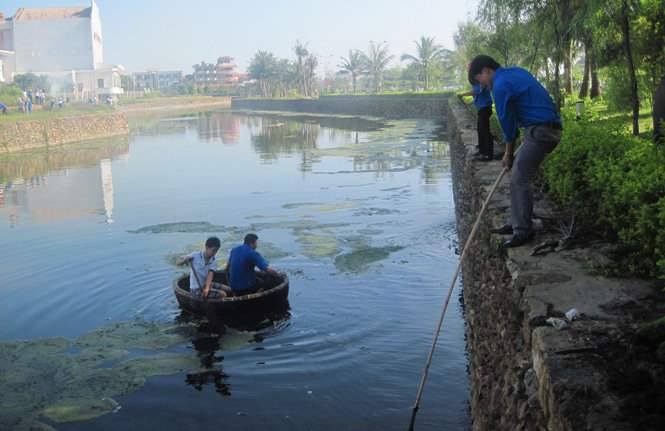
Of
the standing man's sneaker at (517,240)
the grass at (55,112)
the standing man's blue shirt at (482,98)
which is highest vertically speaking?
the grass at (55,112)

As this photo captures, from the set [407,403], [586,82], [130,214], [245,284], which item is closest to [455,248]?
[245,284]

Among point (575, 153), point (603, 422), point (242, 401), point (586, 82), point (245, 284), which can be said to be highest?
point (586, 82)

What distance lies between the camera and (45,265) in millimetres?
11430

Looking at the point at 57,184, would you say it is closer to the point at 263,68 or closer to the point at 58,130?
the point at 58,130

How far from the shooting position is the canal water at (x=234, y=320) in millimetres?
6340

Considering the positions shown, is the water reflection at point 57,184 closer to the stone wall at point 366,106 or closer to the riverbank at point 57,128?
the riverbank at point 57,128

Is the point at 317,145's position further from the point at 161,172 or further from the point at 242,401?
the point at 242,401

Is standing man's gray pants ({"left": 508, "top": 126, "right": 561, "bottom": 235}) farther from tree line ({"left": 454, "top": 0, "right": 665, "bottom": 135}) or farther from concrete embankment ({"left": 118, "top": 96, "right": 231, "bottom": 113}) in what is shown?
concrete embankment ({"left": 118, "top": 96, "right": 231, "bottom": 113})

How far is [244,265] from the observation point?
8680mm

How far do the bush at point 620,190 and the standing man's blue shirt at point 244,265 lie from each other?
389cm

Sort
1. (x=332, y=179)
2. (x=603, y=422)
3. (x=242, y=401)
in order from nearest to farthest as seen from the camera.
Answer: (x=603, y=422) < (x=242, y=401) < (x=332, y=179)

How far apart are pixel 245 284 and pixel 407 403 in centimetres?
339

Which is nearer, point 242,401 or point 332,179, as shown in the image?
point 242,401

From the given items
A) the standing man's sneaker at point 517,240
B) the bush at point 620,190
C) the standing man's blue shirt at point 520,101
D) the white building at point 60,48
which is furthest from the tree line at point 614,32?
the white building at point 60,48
